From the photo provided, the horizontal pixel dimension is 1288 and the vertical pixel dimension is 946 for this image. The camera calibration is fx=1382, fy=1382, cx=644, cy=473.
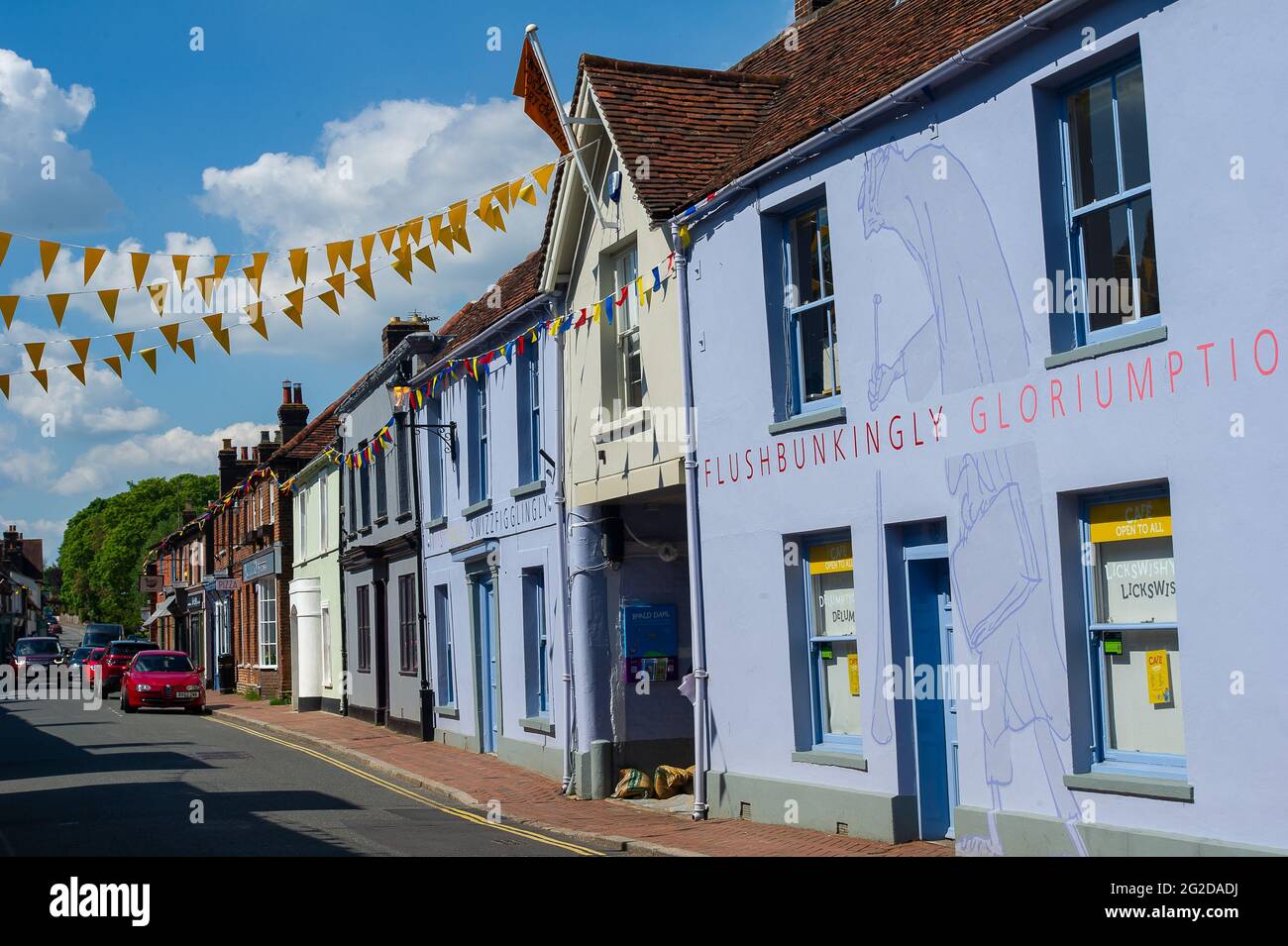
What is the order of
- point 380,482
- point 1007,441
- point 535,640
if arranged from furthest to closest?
1. point 380,482
2. point 535,640
3. point 1007,441

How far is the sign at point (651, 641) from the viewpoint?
17.1m

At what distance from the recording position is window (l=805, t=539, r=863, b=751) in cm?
1251

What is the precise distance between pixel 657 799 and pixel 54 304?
863 centimetres

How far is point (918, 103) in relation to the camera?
11.3m

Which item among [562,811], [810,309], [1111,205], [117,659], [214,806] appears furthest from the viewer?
[117,659]

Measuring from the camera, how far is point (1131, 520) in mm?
9258

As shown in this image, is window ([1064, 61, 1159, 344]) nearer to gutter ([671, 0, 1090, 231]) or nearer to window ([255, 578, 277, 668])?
gutter ([671, 0, 1090, 231])

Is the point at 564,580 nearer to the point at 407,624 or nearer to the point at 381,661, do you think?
the point at 407,624

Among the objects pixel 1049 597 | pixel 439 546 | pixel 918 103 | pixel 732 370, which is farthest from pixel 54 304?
pixel 439 546

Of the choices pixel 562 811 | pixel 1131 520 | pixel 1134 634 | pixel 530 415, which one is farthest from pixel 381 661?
pixel 1131 520

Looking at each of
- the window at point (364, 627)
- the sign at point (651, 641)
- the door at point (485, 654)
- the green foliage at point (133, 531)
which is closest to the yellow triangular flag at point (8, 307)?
the sign at point (651, 641)

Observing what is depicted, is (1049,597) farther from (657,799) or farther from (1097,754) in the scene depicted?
(657,799)

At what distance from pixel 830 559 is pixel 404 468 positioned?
630 inches

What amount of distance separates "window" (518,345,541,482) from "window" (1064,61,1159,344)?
34.7 ft
